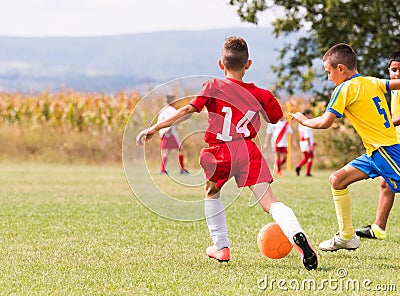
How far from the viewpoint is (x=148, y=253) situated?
753 cm

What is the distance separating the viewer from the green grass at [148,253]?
5.95m

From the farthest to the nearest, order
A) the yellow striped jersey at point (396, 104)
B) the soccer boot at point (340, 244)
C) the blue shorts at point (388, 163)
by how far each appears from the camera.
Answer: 1. the yellow striped jersey at point (396, 104)
2. the soccer boot at point (340, 244)
3. the blue shorts at point (388, 163)

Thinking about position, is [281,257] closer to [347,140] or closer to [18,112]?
[347,140]

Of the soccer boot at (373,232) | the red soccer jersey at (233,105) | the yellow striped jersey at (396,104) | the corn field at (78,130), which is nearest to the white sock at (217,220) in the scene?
the red soccer jersey at (233,105)

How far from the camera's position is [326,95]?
25719 millimetres

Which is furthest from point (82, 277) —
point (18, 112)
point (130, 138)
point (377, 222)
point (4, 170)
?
point (18, 112)

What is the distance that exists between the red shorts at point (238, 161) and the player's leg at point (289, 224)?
9 centimetres

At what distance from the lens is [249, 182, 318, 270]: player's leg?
6289 millimetres

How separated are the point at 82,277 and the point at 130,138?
1.45 m

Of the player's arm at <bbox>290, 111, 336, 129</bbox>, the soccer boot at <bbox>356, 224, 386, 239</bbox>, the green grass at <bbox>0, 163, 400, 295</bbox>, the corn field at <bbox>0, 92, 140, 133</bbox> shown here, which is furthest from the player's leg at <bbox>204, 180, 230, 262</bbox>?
the corn field at <bbox>0, 92, 140, 133</bbox>

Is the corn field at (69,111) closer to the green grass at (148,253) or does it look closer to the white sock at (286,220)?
the green grass at (148,253)

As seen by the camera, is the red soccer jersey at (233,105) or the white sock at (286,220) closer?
the white sock at (286,220)

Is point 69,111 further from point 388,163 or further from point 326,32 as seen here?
point 388,163

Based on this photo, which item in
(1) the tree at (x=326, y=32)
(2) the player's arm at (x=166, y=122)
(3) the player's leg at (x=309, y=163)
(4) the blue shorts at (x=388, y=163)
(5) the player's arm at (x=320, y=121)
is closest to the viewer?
(2) the player's arm at (x=166, y=122)
